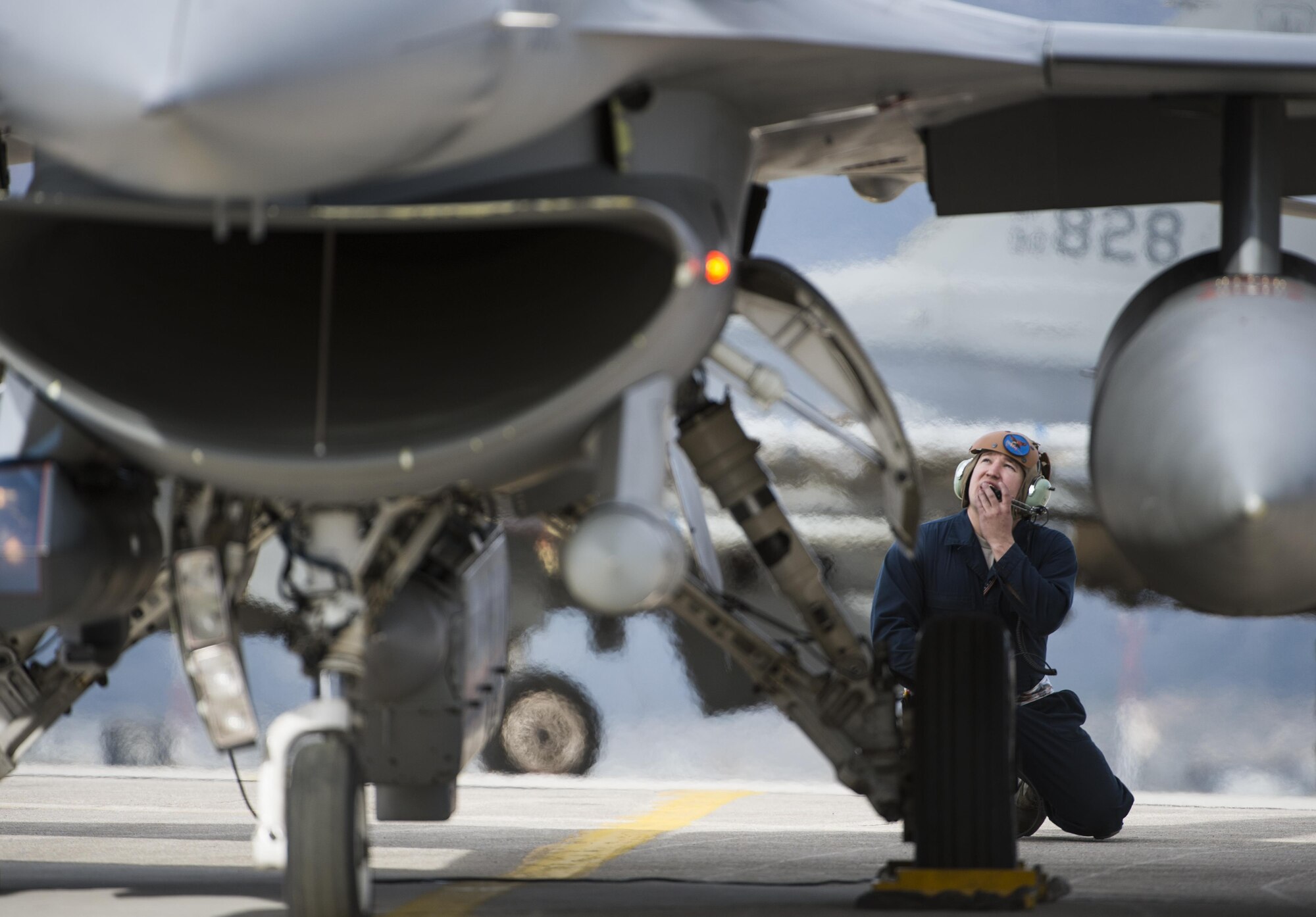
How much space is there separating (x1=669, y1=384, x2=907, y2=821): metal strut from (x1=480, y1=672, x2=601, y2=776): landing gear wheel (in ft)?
22.5

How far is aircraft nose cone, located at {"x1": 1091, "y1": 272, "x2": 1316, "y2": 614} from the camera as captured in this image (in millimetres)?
3695

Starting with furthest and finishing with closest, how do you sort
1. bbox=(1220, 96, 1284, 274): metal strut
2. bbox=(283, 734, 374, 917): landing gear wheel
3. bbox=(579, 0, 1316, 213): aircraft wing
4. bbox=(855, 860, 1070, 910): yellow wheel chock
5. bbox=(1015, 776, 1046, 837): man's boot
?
bbox=(1015, 776, 1046, 837): man's boot < bbox=(855, 860, 1070, 910): yellow wheel chock < bbox=(1220, 96, 1284, 274): metal strut < bbox=(579, 0, 1316, 213): aircraft wing < bbox=(283, 734, 374, 917): landing gear wheel

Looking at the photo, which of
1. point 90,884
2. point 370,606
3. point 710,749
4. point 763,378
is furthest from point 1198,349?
point 710,749

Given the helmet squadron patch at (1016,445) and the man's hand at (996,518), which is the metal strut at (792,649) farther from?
the helmet squadron patch at (1016,445)

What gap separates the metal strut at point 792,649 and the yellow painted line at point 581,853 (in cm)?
103

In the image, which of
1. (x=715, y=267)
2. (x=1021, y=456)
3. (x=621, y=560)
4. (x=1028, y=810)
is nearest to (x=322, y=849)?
(x=621, y=560)

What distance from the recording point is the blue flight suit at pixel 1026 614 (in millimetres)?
5566

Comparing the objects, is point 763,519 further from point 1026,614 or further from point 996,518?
point 1026,614

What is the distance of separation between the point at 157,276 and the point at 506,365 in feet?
2.74

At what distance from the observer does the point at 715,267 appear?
3.72 metres

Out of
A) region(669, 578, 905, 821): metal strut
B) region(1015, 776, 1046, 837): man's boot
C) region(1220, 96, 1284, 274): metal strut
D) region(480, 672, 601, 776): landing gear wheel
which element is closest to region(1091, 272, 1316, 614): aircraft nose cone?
region(1220, 96, 1284, 274): metal strut

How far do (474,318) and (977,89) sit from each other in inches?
53.4

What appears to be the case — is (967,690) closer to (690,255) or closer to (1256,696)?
(690,255)

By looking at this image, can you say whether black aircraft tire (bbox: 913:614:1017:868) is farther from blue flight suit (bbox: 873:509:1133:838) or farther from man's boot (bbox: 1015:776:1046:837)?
man's boot (bbox: 1015:776:1046:837)
